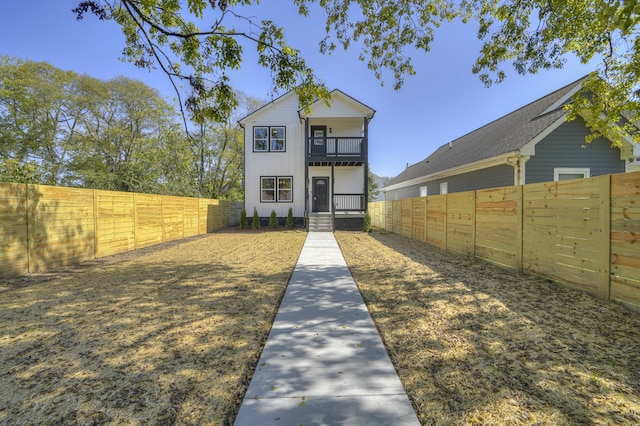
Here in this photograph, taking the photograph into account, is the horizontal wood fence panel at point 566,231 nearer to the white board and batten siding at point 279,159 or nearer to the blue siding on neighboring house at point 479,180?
the blue siding on neighboring house at point 479,180

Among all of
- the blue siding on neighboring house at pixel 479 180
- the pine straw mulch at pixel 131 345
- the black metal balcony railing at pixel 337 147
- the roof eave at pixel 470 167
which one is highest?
the black metal balcony railing at pixel 337 147

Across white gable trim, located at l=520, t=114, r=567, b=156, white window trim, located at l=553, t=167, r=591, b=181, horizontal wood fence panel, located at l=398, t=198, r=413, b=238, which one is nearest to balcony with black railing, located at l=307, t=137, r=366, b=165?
horizontal wood fence panel, located at l=398, t=198, r=413, b=238

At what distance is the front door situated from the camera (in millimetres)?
17844

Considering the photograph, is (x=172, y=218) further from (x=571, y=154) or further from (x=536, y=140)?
(x=571, y=154)

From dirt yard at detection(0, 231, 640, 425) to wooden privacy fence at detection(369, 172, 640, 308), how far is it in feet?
1.10

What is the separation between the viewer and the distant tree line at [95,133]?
21734 mm

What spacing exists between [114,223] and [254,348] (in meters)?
7.97

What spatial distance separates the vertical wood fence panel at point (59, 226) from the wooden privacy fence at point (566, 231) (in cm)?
999

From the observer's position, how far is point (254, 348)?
2.94 metres

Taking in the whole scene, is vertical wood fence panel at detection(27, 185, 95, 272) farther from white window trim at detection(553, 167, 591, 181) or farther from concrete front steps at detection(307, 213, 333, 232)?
white window trim at detection(553, 167, 591, 181)

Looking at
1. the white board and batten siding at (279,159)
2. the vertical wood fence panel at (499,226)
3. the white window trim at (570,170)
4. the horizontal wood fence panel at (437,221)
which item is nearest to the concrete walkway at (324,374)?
the vertical wood fence panel at (499,226)

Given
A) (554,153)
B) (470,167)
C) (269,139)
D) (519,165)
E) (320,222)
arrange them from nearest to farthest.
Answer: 1. (519,165)
2. (554,153)
3. (470,167)
4. (320,222)
5. (269,139)

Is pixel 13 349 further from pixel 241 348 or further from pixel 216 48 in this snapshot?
pixel 216 48

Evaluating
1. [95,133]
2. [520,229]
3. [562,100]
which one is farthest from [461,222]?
[95,133]
